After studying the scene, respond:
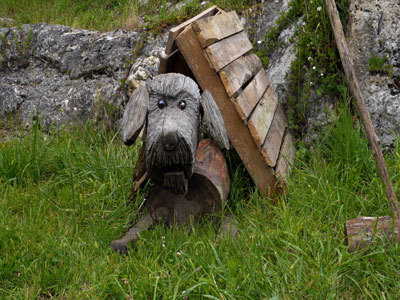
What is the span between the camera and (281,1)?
16.3 feet

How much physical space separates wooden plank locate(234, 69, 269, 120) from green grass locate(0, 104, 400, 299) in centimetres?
49

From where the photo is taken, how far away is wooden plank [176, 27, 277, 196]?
10.8 ft

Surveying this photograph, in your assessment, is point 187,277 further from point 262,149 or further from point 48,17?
point 48,17

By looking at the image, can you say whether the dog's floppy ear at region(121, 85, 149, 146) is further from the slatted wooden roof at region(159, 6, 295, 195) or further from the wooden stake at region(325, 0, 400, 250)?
the wooden stake at region(325, 0, 400, 250)

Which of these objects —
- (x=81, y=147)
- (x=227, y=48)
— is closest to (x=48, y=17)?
(x=81, y=147)

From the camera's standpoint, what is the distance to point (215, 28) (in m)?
3.48

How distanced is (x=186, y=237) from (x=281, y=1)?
319 centimetres

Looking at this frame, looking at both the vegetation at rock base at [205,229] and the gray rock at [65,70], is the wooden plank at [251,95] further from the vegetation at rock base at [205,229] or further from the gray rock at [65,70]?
the gray rock at [65,70]

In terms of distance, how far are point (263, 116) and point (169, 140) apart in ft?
4.14

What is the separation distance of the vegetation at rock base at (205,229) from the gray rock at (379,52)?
214 millimetres

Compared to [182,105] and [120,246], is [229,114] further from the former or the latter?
[120,246]

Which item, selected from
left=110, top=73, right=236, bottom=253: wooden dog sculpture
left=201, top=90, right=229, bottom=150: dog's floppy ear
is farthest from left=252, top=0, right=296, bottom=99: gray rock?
left=201, top=90, right=229, bottom=150: dog's floppy ear

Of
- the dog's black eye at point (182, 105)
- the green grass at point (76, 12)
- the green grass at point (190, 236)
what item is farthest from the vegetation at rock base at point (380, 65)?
the green grass at point (76, 12)

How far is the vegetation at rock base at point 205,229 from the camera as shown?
2.39 m
